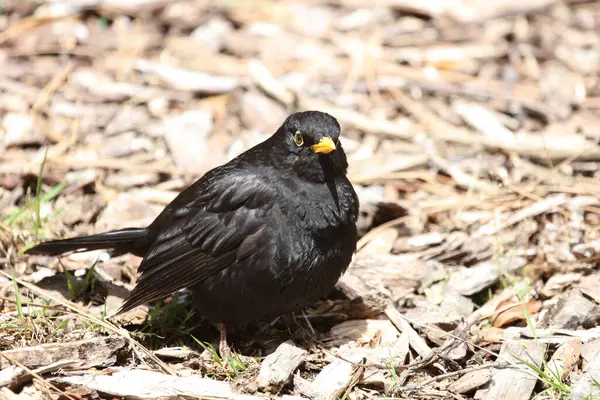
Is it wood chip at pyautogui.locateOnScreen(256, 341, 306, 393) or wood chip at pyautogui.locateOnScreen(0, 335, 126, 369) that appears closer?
wood chip at pyautogui.locateOnScreen(0, 335, 126, 369)

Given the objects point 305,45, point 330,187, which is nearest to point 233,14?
point 305,45

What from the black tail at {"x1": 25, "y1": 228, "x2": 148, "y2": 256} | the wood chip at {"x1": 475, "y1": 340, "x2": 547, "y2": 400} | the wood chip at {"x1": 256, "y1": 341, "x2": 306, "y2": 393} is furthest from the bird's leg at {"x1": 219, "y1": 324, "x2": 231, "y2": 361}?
the wood chip at {"x1": 475, "y1": 340, "x2": 547, "y2": 400}

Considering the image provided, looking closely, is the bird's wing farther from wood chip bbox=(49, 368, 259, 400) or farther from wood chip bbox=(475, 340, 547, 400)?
wood chip bbox=(475, 340, 547, 400)

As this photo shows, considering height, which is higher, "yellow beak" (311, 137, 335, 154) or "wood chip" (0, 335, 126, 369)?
"yellow beak" (311, 137, 335, 154)

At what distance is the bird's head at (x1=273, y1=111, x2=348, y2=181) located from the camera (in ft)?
14.9

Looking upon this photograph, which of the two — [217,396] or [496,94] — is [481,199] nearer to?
[496,94]

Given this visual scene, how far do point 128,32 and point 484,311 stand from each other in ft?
13.9

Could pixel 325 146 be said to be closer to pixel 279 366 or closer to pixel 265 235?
pixel 265 235

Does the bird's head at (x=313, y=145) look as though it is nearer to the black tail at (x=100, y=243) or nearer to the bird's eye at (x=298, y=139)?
the bird's eye at (x=298, y=139)

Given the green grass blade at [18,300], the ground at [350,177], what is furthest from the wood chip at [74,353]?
the green grass blade at [18,300]

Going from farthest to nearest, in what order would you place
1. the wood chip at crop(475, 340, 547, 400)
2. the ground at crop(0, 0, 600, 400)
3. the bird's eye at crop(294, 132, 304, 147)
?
the bird's eye at crop(294, 132, 304, 147) < the ground at crop(0, 0, 600, 400) < the wood chip at crop(475, 340, 547, 400)

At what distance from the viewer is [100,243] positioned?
4914mm

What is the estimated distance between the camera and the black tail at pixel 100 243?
191 inches

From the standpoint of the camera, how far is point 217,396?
159 inches
